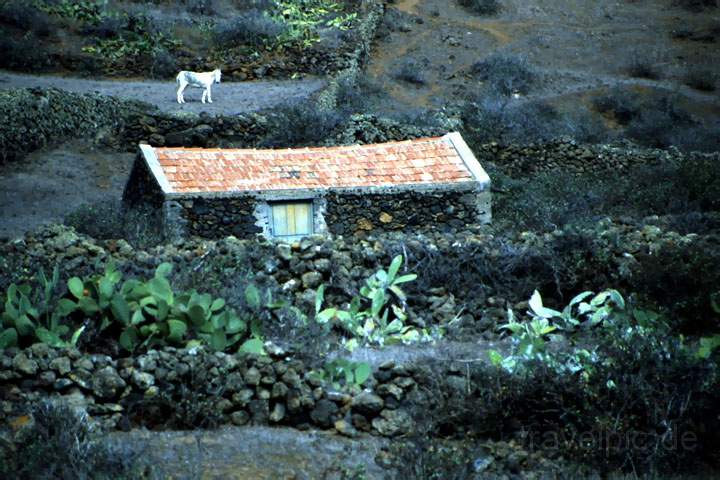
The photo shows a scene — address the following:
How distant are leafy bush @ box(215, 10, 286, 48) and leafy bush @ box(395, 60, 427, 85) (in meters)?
3.86

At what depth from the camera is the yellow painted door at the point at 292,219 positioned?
17.1 meters

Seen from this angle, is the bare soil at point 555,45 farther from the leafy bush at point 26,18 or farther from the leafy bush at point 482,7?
the leafy bush at point 26,18

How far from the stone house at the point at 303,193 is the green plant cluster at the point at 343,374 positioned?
8003mm

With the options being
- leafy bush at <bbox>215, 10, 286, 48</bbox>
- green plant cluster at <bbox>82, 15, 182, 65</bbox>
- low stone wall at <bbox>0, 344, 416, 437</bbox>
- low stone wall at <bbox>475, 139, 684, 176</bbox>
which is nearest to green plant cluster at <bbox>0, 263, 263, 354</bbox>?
low stone wall at <bbox>0, 344, 416, 437</bbox>

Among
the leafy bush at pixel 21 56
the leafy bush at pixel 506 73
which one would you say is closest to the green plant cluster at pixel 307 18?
the leafy bush at pixel 506 73

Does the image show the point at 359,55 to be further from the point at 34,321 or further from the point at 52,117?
the point at 34,321

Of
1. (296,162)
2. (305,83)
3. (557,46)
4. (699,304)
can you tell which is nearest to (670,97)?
(557,46)

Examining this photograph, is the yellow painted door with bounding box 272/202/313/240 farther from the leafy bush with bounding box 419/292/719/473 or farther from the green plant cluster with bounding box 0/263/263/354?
the leafy bush with bounding box 419/292/719/473

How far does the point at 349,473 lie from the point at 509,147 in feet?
60.6

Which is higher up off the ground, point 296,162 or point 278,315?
point 278,315

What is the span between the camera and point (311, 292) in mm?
11734

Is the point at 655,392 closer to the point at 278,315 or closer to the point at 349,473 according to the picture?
the point at 349,473

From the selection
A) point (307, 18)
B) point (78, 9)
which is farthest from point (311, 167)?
point (307, 18)

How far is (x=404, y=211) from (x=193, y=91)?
13.0 meters
